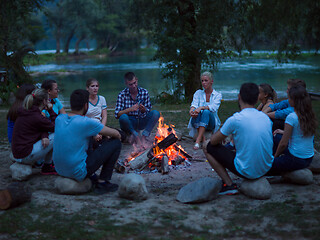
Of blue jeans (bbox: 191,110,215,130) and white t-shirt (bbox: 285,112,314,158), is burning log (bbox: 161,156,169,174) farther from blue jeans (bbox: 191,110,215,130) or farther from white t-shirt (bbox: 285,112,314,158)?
white t-shirt (bbox: 285,112,314,158)

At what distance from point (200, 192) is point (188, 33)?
10643mm

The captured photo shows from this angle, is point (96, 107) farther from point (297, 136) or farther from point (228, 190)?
point (297, 136)

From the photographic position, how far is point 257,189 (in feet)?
14.7

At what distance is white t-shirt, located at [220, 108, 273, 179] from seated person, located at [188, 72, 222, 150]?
2687mm

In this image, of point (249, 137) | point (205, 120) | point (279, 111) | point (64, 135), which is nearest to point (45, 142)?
point (64, 135)

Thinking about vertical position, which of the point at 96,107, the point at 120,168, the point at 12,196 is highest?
the point at 96,107

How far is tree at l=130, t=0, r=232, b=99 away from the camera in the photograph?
548 inches

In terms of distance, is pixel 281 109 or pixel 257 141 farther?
pixel 281 109

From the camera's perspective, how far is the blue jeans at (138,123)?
284 inches

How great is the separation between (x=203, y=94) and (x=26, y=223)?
4.55m

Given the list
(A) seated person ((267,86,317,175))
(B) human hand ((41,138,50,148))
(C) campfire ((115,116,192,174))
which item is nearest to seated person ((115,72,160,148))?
(C) campfire ((115,116,192,174))

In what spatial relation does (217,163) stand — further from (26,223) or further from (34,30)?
(34,30)

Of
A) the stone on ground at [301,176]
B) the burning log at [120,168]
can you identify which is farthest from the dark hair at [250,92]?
the burning log at [120,168]

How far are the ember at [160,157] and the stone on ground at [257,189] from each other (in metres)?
1.63
